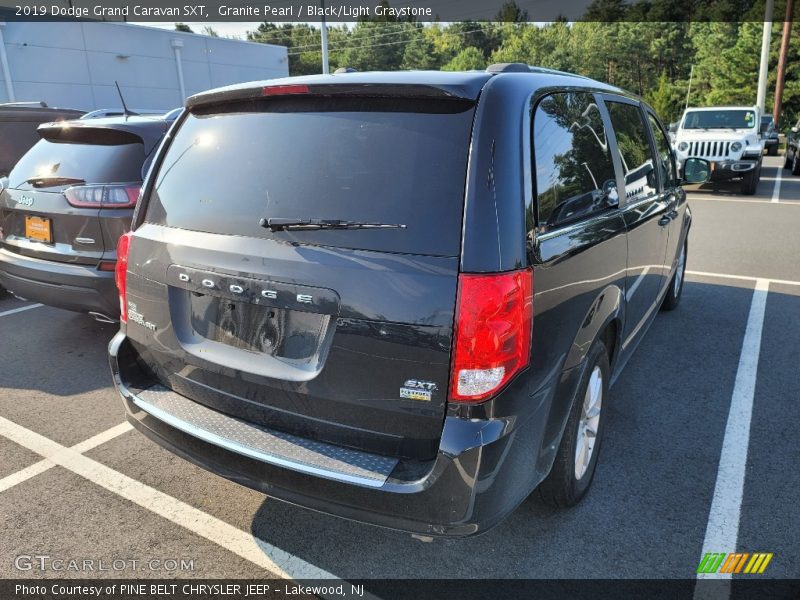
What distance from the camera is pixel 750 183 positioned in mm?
14391

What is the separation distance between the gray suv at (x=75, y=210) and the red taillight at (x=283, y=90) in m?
2.31

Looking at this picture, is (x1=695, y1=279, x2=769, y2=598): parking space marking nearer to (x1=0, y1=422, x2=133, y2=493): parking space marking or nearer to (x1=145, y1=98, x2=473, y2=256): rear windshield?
(x1=145, y1=98, x2=473, y2=256): rear windshield

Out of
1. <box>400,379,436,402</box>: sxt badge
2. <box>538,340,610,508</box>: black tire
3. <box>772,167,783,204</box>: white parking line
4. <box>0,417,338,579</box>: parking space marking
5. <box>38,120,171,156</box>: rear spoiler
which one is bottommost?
<box>772,167,783,204</box>: white parking line

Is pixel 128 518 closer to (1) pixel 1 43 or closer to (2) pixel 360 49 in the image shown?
(1) pixel 1 43

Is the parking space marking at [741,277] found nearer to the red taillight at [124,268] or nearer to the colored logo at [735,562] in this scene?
the colored logo at [735,562]

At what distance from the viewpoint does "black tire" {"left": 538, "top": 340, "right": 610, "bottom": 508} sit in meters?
2.57

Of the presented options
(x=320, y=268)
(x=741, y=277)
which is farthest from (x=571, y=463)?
(x=741, y=277)

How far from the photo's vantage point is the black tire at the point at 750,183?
14.3m

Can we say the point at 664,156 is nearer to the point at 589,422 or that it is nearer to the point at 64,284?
the point at 589,422

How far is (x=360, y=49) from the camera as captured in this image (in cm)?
8588

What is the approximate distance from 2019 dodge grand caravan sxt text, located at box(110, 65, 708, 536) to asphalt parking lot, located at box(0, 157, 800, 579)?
379mm

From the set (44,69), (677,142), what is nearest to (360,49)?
(44,69)

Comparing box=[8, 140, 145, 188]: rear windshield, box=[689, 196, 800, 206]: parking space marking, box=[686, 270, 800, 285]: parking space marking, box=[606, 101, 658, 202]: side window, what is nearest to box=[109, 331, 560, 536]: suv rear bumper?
box=[606, 101, 658, 202]: side window

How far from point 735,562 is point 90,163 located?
15.2 ft
